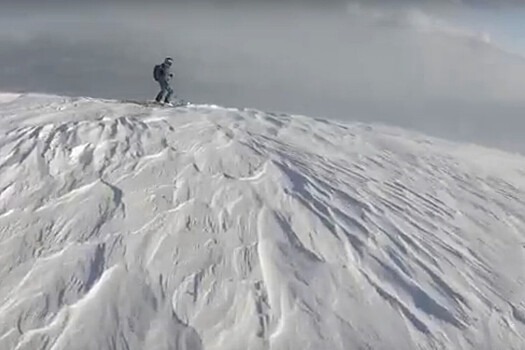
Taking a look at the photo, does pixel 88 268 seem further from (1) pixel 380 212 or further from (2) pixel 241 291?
(1) pixel 380 212

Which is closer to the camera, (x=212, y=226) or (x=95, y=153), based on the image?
(x=212, y=226)

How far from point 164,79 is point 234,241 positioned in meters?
6.93

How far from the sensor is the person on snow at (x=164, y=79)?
18.8 m

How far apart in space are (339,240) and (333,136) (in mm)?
5102

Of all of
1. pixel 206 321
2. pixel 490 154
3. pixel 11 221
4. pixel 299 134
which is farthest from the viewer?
pixel 490 154

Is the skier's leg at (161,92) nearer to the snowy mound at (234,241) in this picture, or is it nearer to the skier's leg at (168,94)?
the skier's leg at (168,94)

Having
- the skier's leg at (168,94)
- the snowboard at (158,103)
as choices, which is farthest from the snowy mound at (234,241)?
the skier's leg at (168,94)

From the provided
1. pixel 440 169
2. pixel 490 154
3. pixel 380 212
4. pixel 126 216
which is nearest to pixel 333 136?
pixel 440 169

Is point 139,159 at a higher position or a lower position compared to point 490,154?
higher

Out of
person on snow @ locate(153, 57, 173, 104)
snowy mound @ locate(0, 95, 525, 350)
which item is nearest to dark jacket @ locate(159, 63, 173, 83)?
person on snow @ locate(153, 57, 173, 104)

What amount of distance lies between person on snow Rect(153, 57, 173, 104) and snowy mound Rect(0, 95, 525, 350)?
51.4 inches

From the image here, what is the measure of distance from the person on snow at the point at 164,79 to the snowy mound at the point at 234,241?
131cm

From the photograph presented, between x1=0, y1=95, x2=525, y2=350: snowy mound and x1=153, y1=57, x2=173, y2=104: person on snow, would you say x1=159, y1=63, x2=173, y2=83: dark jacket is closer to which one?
x1=153, y1=57, x2=173, y2=104: person on snow

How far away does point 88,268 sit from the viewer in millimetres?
12328
